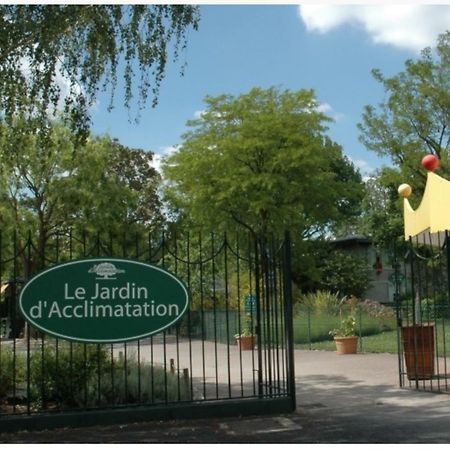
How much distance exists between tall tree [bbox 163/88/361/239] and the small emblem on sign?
2403 cm

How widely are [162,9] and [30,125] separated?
344 centimetres

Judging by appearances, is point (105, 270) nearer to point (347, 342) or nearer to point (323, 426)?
point (323, 426)

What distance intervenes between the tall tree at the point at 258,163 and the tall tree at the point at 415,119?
15.9ft

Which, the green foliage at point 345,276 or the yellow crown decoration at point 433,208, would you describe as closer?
the yellow crown decoration at point 433,208

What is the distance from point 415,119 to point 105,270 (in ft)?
110

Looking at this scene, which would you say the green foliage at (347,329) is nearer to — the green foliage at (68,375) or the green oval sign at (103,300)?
the green foliage at (68,375)

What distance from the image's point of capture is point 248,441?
7852 mm

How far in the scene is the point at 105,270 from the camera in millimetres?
9367

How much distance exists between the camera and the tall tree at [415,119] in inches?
1535

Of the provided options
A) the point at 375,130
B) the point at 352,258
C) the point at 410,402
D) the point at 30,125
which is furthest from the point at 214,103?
the point at 410,402

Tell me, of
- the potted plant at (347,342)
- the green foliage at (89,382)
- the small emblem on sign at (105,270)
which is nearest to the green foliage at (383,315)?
the potted plant at (347,342)

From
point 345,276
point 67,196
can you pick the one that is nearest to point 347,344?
point 67,196

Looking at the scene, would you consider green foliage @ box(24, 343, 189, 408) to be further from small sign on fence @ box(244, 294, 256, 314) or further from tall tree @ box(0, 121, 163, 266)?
tall tree @ box(0, 121, 163, 266)

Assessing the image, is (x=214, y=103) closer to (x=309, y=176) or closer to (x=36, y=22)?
(x=309, y=176)
